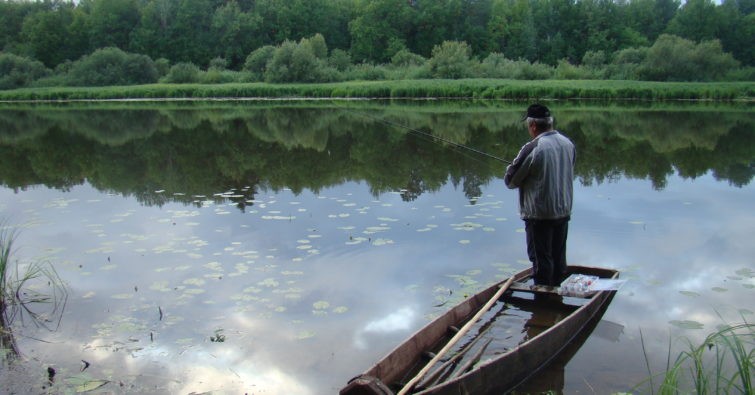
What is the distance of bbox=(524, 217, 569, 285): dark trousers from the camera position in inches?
286

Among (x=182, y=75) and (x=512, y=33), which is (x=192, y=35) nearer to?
(x=182, y=75)

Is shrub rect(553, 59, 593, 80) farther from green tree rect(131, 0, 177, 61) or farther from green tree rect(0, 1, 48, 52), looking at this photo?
green tree rect(0, 1, 48, 52)

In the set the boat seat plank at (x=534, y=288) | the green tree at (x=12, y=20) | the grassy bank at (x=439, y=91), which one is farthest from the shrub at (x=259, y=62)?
the boat seat plank at (x=534, y=288)

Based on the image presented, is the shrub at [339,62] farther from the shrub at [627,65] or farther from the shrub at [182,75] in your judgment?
the shrub at [627,65]

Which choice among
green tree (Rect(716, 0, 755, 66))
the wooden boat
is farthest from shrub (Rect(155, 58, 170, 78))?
green tree (Rect(716, 0, 755, 66))

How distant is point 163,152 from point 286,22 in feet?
256

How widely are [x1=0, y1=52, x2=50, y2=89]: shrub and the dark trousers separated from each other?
69.4 metres

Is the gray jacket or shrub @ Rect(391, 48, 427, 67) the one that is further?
shrub @ Rect(391, 48, 427, 67)

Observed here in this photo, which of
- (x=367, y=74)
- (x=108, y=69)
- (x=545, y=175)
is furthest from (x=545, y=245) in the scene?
(x=108, y=69)

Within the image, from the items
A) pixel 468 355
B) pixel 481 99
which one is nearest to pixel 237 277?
pixel 468 355

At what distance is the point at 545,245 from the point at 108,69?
67.2 m

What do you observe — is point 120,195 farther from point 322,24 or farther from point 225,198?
point 322,24

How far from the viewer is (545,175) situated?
699 cm

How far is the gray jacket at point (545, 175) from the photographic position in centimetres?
696
